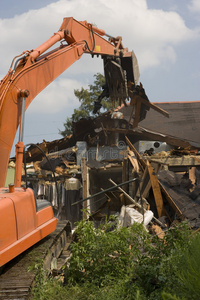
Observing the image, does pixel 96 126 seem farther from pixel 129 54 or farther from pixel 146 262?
pixel 146 262

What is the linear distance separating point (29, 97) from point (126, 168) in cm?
873

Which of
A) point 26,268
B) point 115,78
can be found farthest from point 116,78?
point 26,268

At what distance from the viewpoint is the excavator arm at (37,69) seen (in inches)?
323

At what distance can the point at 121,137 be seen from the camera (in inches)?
959

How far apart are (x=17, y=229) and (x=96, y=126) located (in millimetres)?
18319

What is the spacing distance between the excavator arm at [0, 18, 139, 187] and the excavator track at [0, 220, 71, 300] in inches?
53.6

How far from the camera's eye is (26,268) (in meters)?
6.76

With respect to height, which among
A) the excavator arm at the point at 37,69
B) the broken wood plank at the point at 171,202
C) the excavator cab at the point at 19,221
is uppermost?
the excavator arm at the point at 37,69

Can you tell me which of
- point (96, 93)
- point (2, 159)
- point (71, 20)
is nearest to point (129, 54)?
point (71, 20)

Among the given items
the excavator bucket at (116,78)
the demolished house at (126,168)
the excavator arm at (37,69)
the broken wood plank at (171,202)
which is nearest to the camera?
the excavator arm at (37,69)

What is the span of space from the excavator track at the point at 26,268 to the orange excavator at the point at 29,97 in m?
0.28

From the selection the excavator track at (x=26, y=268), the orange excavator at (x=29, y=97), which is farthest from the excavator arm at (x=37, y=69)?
the excavator track at (x=26, y=268)

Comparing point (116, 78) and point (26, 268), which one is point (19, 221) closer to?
point (26, 268)

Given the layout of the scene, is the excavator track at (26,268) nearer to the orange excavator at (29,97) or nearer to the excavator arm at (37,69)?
the orange excavator at (29,97)
